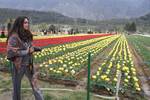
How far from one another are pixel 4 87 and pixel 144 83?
4678 mm

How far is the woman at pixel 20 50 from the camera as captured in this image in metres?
7.88

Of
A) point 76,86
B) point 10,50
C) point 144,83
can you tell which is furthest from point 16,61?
point 144,83

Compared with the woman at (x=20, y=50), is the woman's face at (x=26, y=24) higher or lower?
higher

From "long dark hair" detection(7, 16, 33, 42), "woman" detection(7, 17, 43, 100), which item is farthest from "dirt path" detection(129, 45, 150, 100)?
"long dark hair" detection(7, 16, 33, 42)

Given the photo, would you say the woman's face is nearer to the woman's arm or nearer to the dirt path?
the woman's arm

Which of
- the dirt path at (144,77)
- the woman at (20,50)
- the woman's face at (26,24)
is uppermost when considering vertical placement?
the woman's face at (26,24)

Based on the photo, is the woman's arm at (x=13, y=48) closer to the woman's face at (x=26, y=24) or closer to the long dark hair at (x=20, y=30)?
the long dark hair at (x=20, y=30)

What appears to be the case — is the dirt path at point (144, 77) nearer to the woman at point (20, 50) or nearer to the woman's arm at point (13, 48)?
the woman at point (20, 50)

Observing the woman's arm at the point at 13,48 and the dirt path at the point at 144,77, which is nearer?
the woman's arm at the point at 13,48

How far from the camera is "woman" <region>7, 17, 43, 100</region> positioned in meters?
7.88

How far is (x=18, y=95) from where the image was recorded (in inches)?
325

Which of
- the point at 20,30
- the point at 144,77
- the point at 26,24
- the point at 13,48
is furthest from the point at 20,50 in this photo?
the point at 144,77

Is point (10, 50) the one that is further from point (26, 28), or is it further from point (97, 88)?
point (97, 88)

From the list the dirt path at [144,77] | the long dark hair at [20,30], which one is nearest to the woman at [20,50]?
the long dark hair at [20,30]
